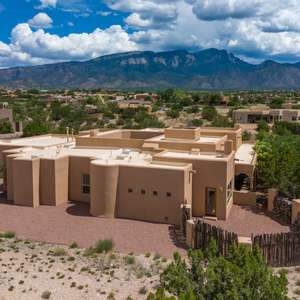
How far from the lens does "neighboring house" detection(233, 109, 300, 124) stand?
70.0 metres

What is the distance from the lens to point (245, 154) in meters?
29.1

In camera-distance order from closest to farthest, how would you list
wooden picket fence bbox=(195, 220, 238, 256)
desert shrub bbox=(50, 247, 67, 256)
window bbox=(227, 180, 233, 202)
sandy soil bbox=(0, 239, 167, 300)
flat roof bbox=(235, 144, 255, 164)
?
sandy soil bbox=(0, 239, 167, 300) → wooden picket fence bbox=(195, 220, 238, 256) → desert shrub bbox=(50, 247, 67, 256) → window bbox=(227, 180, 233, 202) → flat roof bbox=(235, 144, 255, 164)

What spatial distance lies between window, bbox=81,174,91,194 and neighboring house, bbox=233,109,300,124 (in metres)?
50.4

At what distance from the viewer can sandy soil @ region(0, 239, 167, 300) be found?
1293cm

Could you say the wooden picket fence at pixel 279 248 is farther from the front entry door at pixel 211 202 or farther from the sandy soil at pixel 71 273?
the front entry door at pixel 211 202

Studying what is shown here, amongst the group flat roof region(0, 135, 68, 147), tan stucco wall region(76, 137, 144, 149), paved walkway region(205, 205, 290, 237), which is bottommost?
paved walkway region(205, 205, 290, 237)

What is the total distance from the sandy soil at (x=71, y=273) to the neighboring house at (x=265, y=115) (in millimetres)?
57400

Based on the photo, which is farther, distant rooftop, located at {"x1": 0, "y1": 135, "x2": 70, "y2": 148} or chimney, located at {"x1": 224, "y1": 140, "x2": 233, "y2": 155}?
distant rooftop, located at {"x1": 0, "y1": 135, "x2": 70, "y2": 148}

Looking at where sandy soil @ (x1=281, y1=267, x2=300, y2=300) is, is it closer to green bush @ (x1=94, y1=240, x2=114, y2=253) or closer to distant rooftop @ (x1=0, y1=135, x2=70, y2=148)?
green bush @ (x1=94, y1=240, x2=114, y2=253)

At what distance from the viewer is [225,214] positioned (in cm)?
2048

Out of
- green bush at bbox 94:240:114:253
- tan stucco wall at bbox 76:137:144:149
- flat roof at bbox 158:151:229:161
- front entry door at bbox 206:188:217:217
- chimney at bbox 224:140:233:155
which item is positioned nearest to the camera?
green bush at bbox 94:240:114:253

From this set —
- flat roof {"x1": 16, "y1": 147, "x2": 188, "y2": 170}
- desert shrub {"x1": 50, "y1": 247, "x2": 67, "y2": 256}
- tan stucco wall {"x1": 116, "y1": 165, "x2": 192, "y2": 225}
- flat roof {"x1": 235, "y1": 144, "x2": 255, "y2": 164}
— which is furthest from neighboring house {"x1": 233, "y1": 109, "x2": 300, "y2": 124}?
desert shrub {"x1": 50, "y1": 247, "x2": 67, "y2": 256}

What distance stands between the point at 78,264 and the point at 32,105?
279 ft

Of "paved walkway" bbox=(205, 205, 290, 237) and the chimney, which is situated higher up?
the chimney
